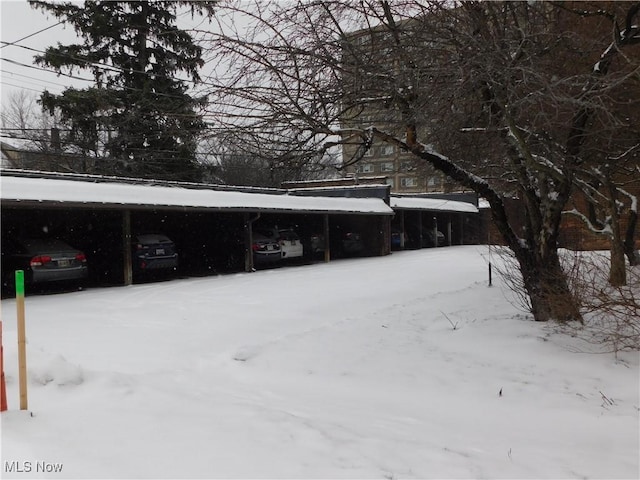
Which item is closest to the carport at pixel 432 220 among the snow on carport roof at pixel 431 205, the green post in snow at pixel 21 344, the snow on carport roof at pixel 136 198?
the snow on carport roof at pixel 431 205

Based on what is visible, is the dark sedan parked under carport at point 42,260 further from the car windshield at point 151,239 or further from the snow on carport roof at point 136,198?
the car windshield at point 151,239

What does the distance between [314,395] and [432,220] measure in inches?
1147

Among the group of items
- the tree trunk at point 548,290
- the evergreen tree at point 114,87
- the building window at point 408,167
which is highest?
the evergreen tree at point 114,87

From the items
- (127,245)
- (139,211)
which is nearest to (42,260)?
(127,245)

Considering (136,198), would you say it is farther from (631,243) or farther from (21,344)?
(631,243)

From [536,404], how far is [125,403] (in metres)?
4.36

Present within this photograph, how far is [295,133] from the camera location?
7.09 meters

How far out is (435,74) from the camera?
6141 mm

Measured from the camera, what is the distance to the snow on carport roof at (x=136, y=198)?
11781 mm

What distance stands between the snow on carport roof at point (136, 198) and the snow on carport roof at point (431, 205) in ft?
20.6

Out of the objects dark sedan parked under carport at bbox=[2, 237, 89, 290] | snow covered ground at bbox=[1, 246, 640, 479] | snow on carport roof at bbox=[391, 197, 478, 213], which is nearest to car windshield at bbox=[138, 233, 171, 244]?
dark sedan parked under carport at bbox=[2, 237, 89, 290]

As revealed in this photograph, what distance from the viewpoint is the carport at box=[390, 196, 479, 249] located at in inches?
1145

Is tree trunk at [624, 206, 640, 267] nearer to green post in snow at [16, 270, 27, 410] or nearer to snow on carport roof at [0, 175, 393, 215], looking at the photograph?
snow on carport roof at [0, 175, 393, 215]

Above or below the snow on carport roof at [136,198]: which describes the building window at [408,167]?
above
